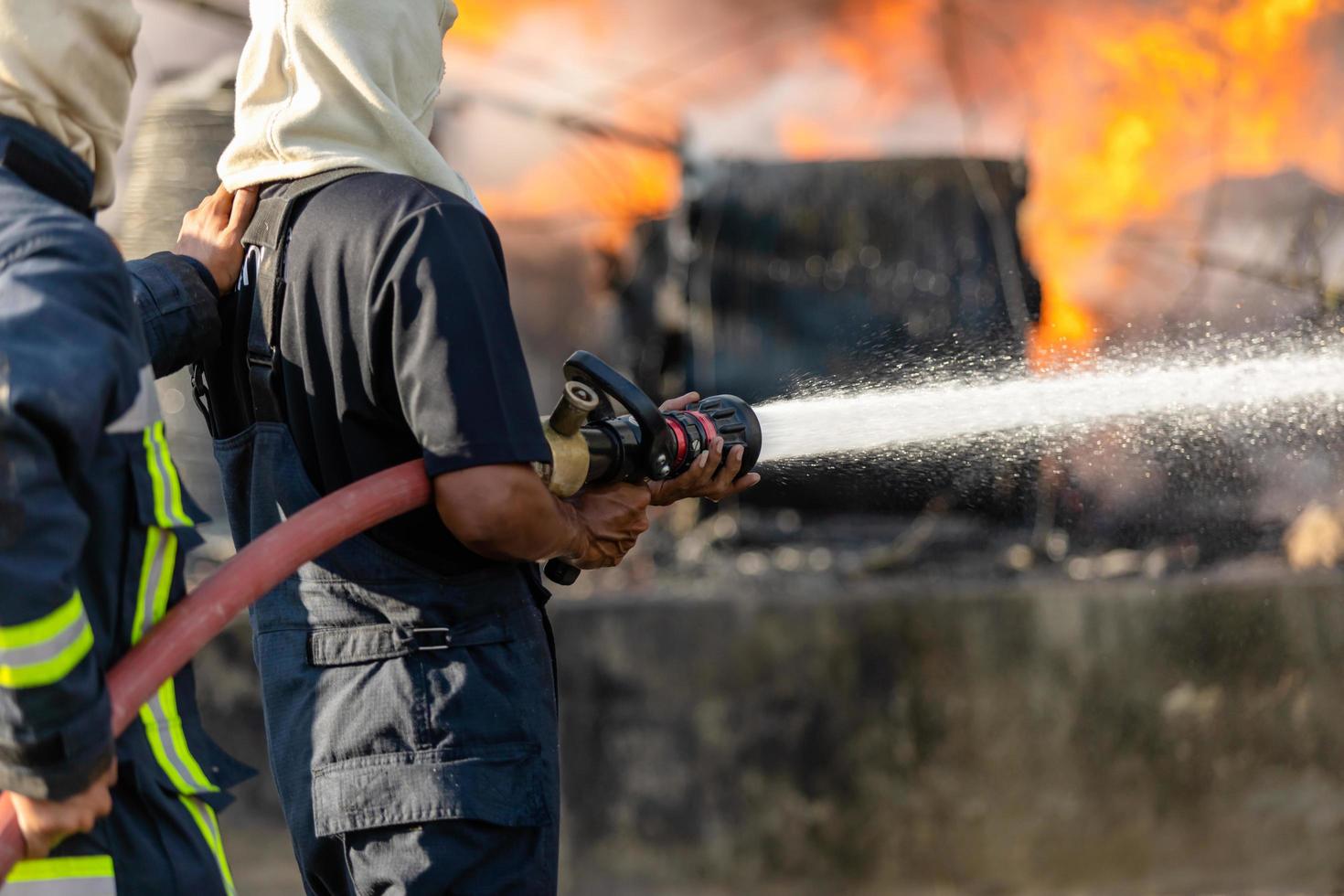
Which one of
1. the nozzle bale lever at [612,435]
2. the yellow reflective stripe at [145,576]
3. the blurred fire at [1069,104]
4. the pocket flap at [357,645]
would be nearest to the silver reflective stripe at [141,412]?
the yellow reflective stripe at [145,576]

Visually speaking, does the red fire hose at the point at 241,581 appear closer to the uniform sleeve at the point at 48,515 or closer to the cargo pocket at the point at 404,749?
the uniform sleeve at the point at 48,515

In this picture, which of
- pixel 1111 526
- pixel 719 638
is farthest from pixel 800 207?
pixel 719 638

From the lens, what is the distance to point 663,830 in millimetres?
5250

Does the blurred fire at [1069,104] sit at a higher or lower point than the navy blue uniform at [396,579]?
higher

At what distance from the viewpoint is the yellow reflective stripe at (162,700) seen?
6.61 feet

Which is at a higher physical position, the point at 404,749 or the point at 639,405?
the point at 639,405

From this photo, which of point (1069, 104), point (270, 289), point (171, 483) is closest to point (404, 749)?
point (171, 483)

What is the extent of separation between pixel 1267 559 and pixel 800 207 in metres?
2.82

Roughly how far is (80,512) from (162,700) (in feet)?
1.35

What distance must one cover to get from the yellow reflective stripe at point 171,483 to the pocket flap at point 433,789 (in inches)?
21.2

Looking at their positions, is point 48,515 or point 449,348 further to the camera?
point 449,348

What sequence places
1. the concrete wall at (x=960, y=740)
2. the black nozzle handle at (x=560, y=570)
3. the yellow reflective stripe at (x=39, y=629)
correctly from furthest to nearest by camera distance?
the concrete wall at (x=960, y=740) → the black nozzle handle at (x=560, y=570) → the yellow reflective stripe at (x=39, y=629)

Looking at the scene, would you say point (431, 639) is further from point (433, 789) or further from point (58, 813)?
point (58, 813)

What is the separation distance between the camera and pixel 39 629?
1743 millimetres
